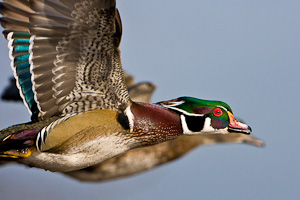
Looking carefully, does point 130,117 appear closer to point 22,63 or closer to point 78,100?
point 78,100

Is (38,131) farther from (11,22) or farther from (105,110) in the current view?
(11,22)

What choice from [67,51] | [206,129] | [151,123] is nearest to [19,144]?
[67,51]

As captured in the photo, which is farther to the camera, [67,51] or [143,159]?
[143,159]

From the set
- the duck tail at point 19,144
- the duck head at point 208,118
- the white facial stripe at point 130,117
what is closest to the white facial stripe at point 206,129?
the duck head at point 208,118

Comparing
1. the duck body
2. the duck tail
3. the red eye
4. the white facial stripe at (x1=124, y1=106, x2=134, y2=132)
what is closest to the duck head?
the red eye

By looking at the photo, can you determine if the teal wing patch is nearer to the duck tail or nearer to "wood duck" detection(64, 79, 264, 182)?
the duck tail

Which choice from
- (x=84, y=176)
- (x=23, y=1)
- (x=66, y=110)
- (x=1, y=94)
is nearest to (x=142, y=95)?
(x=1, y=94)

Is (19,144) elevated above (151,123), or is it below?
below
